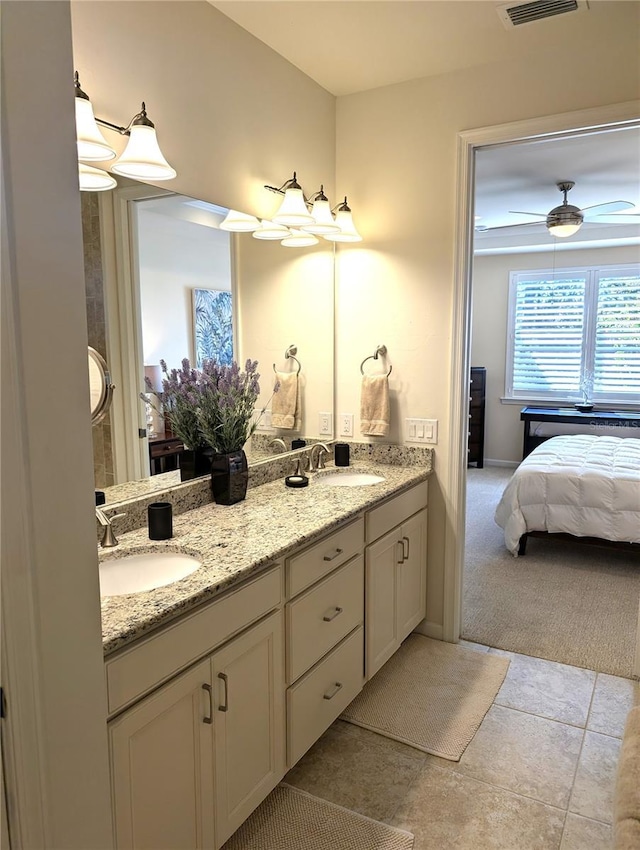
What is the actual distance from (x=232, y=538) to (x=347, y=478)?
1085 millimetres

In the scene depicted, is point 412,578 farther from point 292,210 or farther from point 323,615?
point 292,210

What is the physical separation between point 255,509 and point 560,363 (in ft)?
18.4

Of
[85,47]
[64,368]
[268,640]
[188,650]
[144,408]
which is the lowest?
[268,640]

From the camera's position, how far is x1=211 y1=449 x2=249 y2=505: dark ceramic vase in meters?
2.21

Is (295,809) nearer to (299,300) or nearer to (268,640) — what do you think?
(268,640)

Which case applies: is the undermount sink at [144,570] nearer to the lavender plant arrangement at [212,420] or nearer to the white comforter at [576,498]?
the lavender plant arrangement at [212,420]

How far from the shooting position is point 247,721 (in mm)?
1679

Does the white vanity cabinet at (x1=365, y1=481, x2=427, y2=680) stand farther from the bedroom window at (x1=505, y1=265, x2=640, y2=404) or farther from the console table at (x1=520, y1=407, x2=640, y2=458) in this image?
the bedroom window at (x1=505, y1=265, x2=640, y2=404)

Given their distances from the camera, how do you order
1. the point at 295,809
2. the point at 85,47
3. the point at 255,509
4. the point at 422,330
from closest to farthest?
the point at 85,47
the point at 295,809
the point at 255,509
the point at 422,330

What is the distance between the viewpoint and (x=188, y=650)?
1448 mm

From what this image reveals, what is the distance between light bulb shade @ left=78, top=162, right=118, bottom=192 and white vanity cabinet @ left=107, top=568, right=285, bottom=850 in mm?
1248

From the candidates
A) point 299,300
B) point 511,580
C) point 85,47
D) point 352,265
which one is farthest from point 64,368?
point 511,580

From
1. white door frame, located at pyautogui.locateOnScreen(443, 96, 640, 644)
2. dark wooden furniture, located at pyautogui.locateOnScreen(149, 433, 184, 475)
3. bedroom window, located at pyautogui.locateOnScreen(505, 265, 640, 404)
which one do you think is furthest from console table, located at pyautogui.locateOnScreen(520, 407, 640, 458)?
dark wooden furniture, located at pyautogui.locateOnScreen(149, 433, 184, 475)

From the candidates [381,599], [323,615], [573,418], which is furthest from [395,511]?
[573,418]
